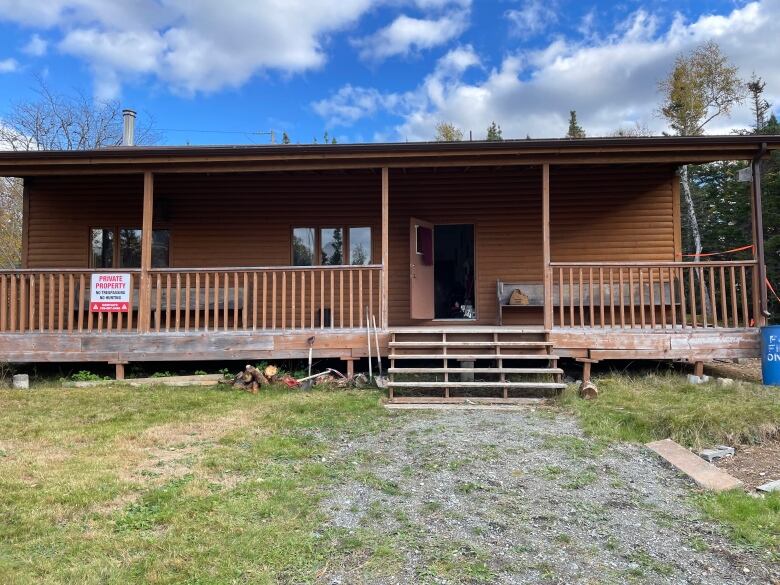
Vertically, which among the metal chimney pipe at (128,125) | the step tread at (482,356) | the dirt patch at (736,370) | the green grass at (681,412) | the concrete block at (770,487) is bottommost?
the concrete block at (770,487)

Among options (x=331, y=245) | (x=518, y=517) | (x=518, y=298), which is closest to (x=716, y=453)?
(x=518, y=517)

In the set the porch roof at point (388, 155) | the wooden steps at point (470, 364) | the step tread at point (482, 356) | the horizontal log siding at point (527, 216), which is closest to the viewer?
the wooden steps at point (470, 364)

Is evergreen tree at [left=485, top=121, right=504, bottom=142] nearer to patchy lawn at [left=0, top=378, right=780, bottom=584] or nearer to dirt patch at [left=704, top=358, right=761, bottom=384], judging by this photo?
dirt patch at [left=704, top=358, right=761, bottom=384]

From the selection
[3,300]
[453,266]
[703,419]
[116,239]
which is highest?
[116,239]

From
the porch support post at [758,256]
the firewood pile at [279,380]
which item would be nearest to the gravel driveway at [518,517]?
the firewood pile at [279,380]

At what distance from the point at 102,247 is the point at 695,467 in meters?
9.80

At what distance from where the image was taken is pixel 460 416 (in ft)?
18.1

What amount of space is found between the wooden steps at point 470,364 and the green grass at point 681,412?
0.57m

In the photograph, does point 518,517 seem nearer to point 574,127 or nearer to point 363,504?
point 363,504

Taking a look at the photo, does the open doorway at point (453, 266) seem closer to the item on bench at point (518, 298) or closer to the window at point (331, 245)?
the item on bench at point (518, 298)

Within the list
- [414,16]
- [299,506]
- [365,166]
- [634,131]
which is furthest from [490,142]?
[634,131]

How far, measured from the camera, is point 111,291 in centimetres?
741

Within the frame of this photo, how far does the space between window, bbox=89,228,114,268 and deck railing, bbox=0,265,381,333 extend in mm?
575

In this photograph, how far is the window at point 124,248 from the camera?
939 centimetres
